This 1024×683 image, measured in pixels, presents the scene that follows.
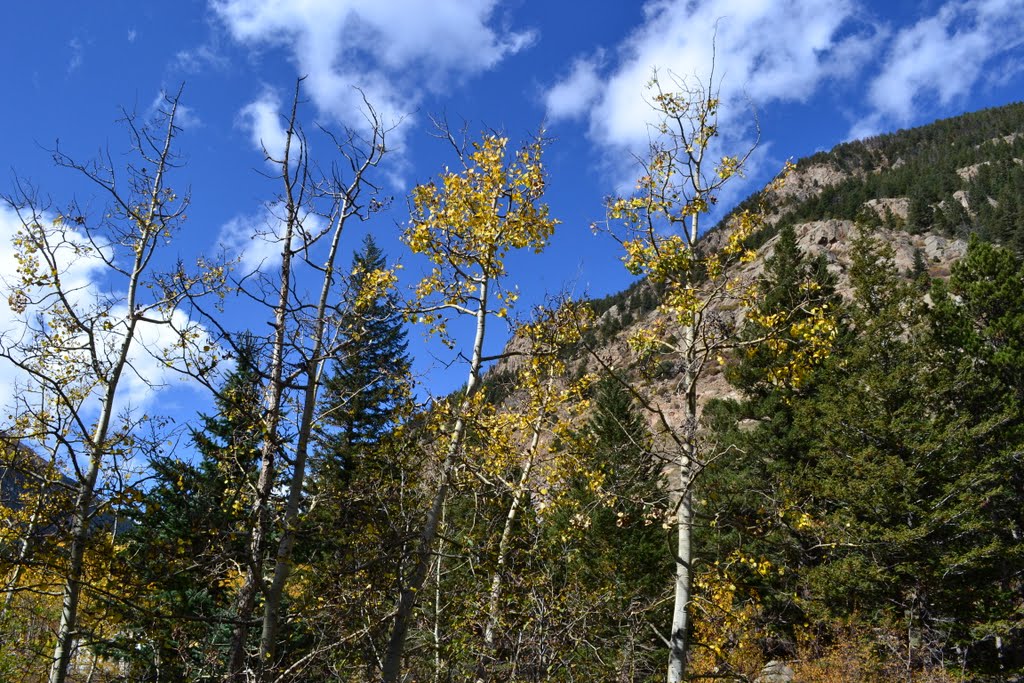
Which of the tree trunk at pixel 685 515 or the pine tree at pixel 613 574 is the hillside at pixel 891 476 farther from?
the tree trunk at pixel 685 515

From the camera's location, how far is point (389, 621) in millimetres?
5543

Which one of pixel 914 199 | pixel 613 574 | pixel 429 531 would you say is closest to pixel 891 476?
pixel 613 574

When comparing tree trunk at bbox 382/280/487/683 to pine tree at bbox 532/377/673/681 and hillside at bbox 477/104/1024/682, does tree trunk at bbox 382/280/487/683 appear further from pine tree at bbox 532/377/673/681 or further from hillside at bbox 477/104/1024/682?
hillside at bbox 477/104/1024/682

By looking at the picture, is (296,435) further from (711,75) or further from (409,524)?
(711,75)

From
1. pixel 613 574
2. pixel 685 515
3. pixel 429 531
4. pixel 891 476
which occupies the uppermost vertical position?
pixel 891 476

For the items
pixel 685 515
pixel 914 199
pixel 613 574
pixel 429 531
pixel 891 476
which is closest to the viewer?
pixel 429 531

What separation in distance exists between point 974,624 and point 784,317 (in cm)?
1677

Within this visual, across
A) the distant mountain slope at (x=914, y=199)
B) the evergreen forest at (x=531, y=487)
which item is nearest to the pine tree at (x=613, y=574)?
the evergreen forest at (x=531, y=487)

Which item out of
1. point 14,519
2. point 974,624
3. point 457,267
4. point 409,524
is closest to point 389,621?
point 409,524

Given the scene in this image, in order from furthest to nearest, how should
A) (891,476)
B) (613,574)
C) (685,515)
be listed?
(891,476) < (613,574) < (685,515)

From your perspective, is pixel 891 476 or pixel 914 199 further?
pixel 914 199

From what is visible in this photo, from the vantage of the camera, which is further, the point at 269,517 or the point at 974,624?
the point at 974,624

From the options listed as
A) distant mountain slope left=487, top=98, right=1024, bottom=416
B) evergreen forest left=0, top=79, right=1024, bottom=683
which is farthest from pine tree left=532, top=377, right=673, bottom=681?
distant mountain slope left=487, top=98, right=1024, bottom=416

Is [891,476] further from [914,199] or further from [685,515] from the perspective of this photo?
[914,199]
